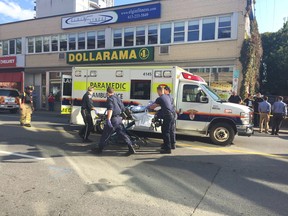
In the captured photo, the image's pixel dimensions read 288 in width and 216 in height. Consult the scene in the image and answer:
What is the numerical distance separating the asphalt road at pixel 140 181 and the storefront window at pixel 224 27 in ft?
37.4

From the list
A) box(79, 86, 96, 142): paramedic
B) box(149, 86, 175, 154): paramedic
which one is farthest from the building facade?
box(149, 86, 175, 154): paramedic

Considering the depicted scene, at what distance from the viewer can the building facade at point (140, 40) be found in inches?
729

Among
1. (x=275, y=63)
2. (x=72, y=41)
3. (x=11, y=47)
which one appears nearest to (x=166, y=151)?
(x=72, y=41)

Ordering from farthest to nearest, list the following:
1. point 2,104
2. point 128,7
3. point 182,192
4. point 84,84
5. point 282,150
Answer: point 128,7 → point 2,104 → point 84,84 → point 282,150 → point 182,192

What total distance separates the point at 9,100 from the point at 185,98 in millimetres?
15185

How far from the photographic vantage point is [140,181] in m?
5.46

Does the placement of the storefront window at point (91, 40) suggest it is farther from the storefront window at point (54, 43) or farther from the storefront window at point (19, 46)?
the storefront window at point (19, 46)

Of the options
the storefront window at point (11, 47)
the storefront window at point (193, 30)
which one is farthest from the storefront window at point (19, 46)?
the storefront window at point (193, 30)

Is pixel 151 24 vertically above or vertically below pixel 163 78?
above

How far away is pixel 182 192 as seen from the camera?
16.3ft

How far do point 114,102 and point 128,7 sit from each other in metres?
16.2

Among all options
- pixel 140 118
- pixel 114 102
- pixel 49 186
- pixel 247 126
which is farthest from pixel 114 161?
pixel 247 126

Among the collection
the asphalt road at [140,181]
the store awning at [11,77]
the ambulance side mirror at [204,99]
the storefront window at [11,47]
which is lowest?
the asphalt road at [140,181]

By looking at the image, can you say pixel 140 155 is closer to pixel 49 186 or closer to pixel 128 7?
pixel 49 186
